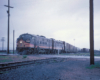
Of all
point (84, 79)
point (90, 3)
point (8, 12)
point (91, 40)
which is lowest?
point (84, 79)

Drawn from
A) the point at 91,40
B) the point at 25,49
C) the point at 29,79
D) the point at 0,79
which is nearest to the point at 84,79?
the point at 29,79

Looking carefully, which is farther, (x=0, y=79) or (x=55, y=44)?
(x=55, y=44)

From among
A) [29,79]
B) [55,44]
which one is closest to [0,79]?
[29,79]

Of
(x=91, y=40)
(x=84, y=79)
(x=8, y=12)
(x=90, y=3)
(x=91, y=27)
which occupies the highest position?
(x=8, y=12)

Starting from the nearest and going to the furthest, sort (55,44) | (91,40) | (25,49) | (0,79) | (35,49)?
(0,79), (91,40), (25,49), (35,49), (55,44)

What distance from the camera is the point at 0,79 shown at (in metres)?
4.71

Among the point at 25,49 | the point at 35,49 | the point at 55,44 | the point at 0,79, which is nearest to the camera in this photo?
the point at 0,79

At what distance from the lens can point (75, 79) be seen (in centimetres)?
492

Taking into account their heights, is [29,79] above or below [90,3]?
below

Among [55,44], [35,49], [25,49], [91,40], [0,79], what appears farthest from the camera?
[55,44]

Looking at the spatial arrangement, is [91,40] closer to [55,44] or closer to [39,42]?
Result: [39,42]

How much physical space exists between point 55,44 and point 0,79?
91.6 feet

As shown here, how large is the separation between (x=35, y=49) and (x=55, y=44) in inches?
448

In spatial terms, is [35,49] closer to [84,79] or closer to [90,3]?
[90,3]
